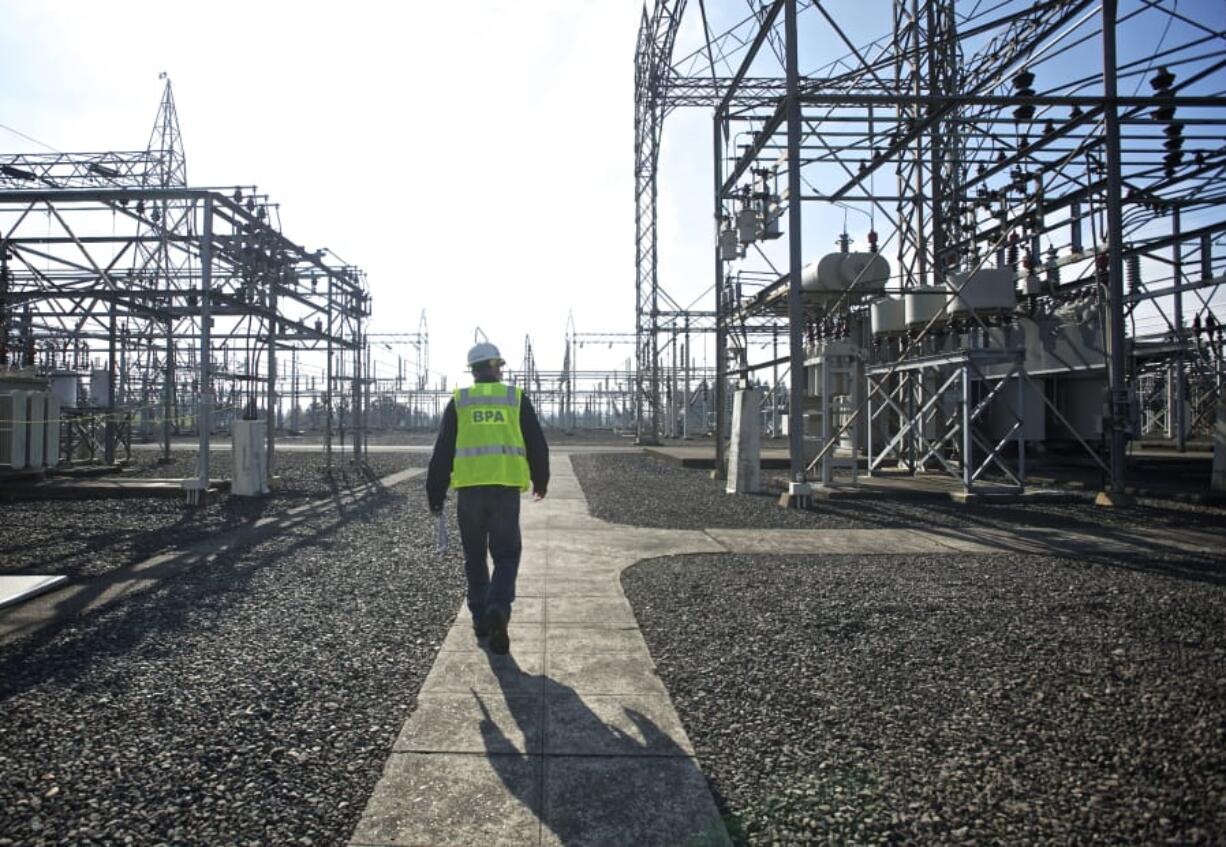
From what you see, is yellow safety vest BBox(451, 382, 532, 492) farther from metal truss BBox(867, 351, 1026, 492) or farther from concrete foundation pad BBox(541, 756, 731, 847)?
metal truss BBox(867, 351, 1026, 492)

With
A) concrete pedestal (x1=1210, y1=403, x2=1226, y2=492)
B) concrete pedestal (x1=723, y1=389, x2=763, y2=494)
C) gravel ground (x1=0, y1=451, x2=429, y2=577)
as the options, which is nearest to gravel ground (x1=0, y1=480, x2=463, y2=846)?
gravel ground (x1=0, y1=451, x2=429, y2=577)

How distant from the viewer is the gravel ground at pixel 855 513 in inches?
363

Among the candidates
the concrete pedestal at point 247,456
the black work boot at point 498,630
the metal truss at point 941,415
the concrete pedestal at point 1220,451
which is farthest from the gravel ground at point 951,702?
the concrete pedestal at point 247,456

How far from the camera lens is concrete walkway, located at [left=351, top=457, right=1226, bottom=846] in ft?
8.08

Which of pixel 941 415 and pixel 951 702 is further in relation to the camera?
pixel 941 415

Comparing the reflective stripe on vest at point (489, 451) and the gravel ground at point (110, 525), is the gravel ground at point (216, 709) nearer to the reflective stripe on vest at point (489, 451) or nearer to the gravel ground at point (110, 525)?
the reflective stripe on vest at point (489, 451)

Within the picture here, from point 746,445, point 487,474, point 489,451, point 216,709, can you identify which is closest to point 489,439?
point 489,451

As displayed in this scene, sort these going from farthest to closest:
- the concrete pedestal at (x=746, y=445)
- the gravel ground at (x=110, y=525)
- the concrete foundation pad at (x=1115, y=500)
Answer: the concrete pedestal at (x=746, y=445) < the concrete foundation pad at (x=1115, y=500) < the gravel ground at (x=110, y=525)

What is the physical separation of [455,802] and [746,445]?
10.4 meters

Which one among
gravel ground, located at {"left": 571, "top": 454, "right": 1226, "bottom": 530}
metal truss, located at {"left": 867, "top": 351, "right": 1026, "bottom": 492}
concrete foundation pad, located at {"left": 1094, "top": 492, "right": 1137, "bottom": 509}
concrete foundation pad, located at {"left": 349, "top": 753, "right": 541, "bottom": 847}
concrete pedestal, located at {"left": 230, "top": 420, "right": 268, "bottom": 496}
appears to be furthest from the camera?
concrete pedestal, located at {"left": 230, "top": 420, "right": 268, "bottom": 496}

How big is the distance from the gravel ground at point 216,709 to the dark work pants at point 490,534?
0.43 meters

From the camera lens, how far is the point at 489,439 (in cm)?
447

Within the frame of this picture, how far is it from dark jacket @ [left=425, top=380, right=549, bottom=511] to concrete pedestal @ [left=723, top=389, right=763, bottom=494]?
823 centimetres

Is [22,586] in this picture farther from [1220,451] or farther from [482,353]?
[1220,451]
